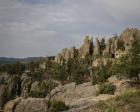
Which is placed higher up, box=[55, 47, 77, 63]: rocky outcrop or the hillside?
box=[55, 47, 77, 63]: rocky outcrop

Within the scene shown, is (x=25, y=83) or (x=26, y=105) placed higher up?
(x=26, y=105)

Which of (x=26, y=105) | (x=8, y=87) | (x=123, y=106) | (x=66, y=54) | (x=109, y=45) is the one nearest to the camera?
(x=123, y=106)

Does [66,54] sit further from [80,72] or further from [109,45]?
[80,72]

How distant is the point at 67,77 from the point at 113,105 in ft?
347

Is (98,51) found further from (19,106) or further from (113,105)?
(113,105)

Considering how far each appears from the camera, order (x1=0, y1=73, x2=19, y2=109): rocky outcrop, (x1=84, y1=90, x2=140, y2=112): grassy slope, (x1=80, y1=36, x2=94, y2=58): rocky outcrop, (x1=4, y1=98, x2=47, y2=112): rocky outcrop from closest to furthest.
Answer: (x1=84, y1=90, x2=140, y2=112): grassy slope < (x1=4, y1=98, x2=47, y2=112): rocky outcrop < (x1=0, y1=73, x2=19, y2=109): rocky outcrop < (x1=80, y1=36, x2=94, y2=58): rocky outcrop

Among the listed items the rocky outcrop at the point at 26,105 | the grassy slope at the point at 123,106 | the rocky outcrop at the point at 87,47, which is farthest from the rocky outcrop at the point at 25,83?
the grassy slope at the point at 123,106

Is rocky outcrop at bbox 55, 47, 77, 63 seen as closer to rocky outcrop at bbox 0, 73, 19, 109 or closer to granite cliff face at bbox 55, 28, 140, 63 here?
granite cliff face at bbox 55, 28, 140, 63

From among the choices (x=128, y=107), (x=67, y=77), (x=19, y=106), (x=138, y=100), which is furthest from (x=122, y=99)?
(x=67, y=77)

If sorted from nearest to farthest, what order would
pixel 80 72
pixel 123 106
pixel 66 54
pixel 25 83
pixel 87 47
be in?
pixel 123 106 → pixel 80 72 → pixel 25 83 → pixel 87 47 → pixel 66 54

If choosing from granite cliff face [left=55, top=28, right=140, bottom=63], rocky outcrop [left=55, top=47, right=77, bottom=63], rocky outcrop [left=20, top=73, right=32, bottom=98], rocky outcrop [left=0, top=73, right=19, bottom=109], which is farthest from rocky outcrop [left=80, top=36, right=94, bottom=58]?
rocky outcrop [left=0, top=73, right=19, bottom=109]

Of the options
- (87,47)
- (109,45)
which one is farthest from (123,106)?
(87,47)

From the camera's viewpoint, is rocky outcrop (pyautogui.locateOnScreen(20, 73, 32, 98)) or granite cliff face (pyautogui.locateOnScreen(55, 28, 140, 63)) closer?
rocky outcrop (pyautogui.locateOnScreen(20, 73, 32, 98))

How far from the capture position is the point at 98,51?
146 meters
